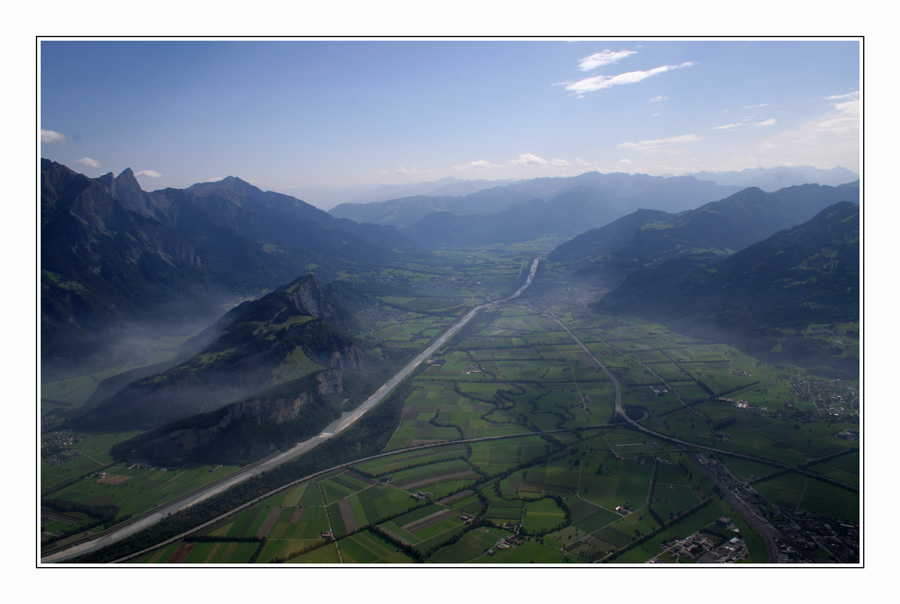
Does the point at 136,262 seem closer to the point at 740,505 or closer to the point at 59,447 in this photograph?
the point at 59,447

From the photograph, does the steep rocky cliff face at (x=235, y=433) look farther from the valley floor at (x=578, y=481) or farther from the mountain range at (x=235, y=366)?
the mountain range at (x=235, y=366)

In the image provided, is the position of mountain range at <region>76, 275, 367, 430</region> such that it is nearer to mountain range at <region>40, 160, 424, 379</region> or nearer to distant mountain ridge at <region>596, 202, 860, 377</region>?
mountain range at <region>40, 160, 424, 379</region>

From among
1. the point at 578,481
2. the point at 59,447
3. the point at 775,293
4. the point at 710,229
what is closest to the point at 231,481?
the point at 59,447

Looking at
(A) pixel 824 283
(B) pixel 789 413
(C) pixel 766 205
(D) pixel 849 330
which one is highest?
(C) pixel 766 205

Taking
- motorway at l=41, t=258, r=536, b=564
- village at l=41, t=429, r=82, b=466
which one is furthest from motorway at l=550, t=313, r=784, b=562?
village at l=41, t=429, r=82, b=466

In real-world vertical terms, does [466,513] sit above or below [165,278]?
below

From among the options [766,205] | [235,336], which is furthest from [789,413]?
[766,205]
